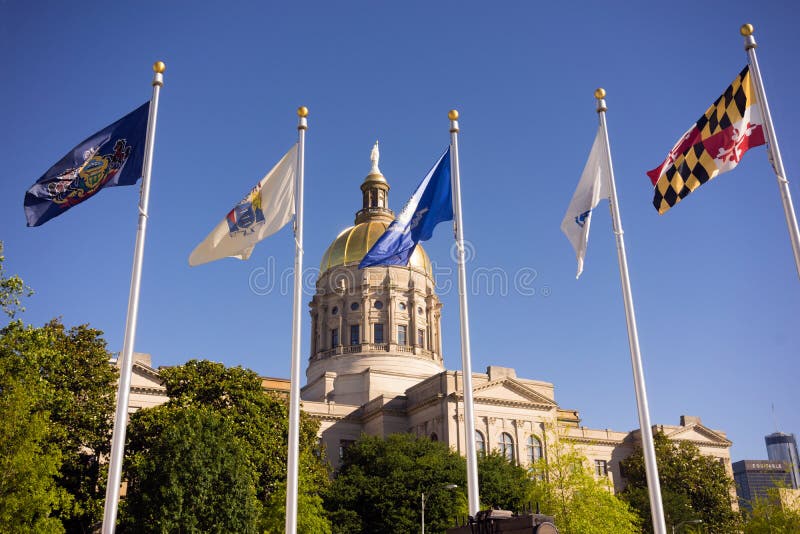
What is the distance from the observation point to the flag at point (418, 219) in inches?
988

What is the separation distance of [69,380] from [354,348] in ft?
144

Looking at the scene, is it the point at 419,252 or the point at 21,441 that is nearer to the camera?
the point at 21,441

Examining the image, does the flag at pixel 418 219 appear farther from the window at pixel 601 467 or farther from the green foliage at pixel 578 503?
the window at pixel 601 467

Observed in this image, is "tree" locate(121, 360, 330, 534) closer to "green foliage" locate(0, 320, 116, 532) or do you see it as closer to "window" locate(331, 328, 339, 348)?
"green foliage" locate(0, 320, 116, 532)

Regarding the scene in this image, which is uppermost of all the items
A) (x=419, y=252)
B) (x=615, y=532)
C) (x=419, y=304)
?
(x=419, y=252)

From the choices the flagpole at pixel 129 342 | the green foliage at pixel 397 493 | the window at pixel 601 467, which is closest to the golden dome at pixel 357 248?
the window at pixel 601 467

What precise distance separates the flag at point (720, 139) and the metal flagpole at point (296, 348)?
1160cm

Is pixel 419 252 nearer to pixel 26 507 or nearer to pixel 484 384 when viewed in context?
pixel 484 384

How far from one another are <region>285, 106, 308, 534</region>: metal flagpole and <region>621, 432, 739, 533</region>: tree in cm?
5229

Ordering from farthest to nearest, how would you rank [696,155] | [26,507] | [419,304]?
1. [419,304]
2. [26,507]
3. [696,155]

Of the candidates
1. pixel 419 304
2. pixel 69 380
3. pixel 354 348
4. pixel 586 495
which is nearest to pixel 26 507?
pixel 69 380

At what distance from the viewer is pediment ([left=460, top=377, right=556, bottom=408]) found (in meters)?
72.1

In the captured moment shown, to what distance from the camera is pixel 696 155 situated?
918 inches

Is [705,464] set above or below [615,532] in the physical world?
above
